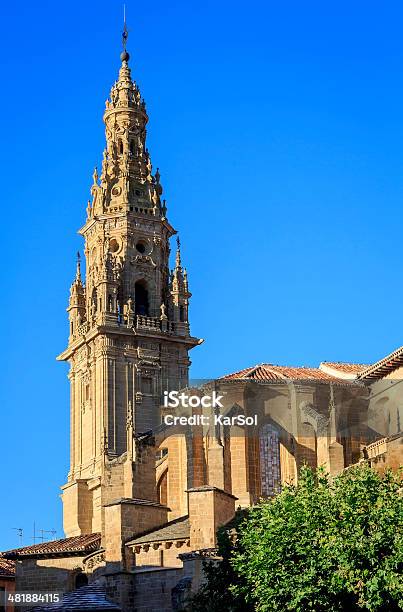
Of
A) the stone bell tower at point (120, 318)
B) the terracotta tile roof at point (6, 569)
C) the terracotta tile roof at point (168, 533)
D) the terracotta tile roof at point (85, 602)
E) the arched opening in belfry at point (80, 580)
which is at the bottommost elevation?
the terracotta tile roof at point (85, 602)

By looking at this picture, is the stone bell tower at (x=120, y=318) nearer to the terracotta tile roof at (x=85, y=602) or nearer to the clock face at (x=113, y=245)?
the clock face at (x=113, y=245)

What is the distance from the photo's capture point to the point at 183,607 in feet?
145

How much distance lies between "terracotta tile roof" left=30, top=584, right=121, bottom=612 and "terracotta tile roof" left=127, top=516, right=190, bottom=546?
7.46 ft

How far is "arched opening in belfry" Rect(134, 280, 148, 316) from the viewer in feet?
255

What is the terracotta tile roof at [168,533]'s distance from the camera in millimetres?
49500

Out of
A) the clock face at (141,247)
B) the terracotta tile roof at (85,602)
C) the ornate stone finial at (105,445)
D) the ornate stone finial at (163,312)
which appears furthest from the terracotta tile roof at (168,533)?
the clock face at (141,247)

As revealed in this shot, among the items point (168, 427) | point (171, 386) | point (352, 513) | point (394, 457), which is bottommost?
point (352, 513)

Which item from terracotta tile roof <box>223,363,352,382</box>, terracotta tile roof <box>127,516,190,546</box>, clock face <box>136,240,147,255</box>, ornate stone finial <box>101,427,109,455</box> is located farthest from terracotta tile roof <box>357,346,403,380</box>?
clock face <box>136,240,147,255</box>

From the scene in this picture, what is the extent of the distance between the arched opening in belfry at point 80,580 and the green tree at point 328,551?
59.6 feet

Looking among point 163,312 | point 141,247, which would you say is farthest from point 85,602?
point 141,247

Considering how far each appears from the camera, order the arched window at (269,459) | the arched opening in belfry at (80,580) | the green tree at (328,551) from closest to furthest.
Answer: the green tree at (328,551) → the arched opening in belfry at (80,580) → the arched window at (269,459)

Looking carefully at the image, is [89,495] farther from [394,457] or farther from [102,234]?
[394,457]

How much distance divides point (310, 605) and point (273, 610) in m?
1.20

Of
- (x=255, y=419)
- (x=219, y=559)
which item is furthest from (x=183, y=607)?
(x=255, y=419)
